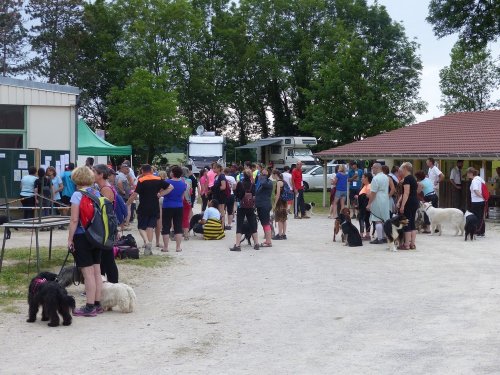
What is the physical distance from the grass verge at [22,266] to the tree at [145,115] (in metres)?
36.7

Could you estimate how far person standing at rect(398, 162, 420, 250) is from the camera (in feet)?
53.5

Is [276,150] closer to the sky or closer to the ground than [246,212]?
closer to the sky

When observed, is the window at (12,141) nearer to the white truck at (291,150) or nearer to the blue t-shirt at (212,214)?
the blue t-shirt at (212,214)

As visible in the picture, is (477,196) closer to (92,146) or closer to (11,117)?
(92,146)

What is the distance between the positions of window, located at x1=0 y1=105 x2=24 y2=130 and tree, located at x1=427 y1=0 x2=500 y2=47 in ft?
79.5

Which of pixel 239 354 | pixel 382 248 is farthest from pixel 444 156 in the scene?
pixel 239 354

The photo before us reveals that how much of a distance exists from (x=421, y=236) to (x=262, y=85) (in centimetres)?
4658

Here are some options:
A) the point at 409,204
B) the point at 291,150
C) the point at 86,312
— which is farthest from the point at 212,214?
the point at 291,150

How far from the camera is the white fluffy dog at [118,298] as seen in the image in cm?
952

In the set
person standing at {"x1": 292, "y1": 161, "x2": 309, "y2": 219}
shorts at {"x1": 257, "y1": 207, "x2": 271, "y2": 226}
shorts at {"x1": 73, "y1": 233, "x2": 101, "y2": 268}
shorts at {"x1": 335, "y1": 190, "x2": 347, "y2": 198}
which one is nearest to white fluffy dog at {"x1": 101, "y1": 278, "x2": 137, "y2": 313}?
shorts at {"x1": 73, "y1": 233, "x2": 101, "y2": 268}

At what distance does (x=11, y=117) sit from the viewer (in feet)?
74.3

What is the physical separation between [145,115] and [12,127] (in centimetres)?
2982

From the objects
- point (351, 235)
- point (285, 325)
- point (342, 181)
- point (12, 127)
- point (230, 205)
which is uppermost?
point (12, 127)

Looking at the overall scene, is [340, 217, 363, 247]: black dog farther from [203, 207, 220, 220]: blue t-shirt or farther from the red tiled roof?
the red tiled roof
